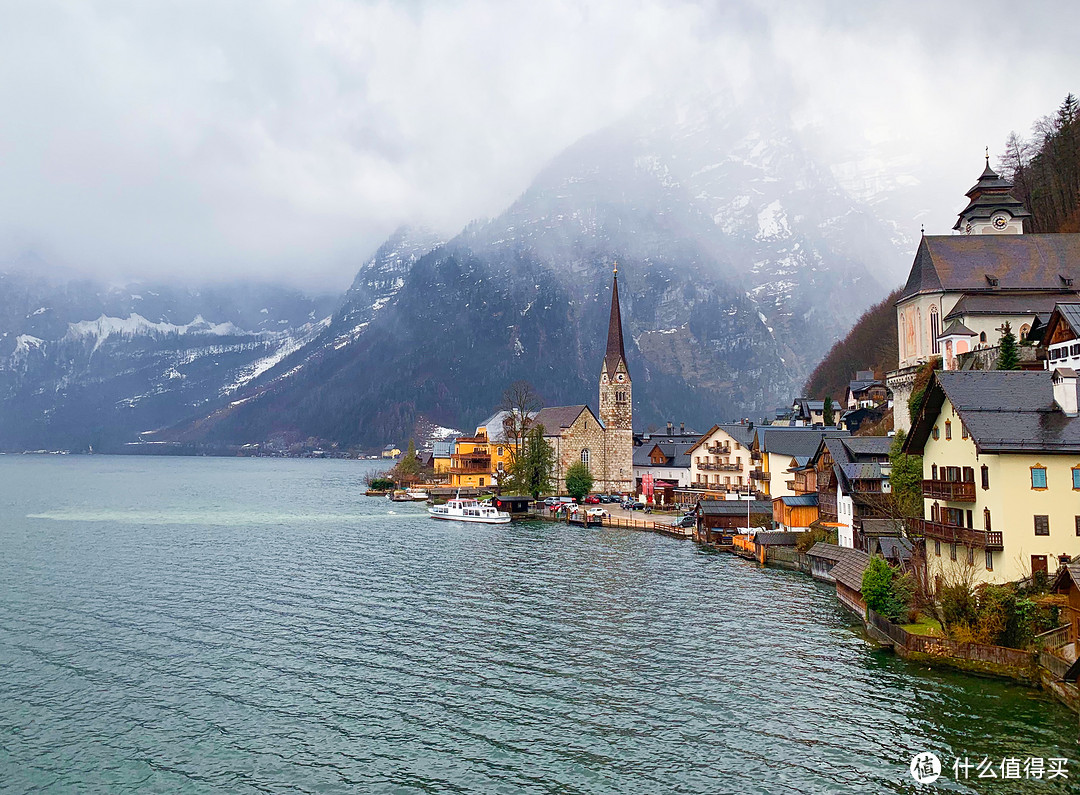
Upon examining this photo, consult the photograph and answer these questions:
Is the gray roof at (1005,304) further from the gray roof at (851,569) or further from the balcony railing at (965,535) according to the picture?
the balcony railing at (965,535)

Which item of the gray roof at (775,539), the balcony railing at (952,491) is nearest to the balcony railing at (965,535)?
the balcony railing at (952,491)

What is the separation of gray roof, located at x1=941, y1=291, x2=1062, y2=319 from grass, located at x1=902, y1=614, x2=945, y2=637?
38.4m

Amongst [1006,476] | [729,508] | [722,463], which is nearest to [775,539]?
[729,508]

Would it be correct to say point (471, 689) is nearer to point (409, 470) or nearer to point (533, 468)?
point (533, 468)

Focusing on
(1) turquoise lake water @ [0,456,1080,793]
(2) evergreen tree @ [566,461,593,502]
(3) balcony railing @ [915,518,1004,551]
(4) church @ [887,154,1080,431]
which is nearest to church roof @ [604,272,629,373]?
(2) evergreen tree @ [566,461,593,502]

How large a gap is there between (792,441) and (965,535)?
143 ft

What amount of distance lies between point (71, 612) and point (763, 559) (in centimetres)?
4864

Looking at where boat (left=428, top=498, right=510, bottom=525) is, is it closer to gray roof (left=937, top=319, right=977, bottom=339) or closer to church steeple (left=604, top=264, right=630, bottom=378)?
church steeple (left=604, top=264, right=630, bottom=378)

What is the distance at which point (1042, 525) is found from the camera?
3778 centimetres

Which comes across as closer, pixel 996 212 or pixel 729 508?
pixel 729 508

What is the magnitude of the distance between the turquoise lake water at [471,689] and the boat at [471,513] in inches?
1616

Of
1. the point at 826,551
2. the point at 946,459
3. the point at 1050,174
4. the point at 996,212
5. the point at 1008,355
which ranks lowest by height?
the point at 826,551

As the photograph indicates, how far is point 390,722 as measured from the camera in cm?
2925

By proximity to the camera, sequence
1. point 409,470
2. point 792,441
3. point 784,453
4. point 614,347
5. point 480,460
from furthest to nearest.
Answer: point 409,470 → point 480,460 → point 614,347 → point 792,441 → point 784,453
